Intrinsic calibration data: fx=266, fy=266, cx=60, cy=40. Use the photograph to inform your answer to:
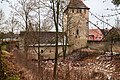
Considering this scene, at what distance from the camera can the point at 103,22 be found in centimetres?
319

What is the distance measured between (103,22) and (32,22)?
20535 millimetres

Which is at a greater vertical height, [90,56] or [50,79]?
[50,79]

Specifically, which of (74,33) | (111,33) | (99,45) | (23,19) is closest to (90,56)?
(99,45)

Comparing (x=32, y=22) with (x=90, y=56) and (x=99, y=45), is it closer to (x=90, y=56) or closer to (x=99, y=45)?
(x=90, y=56)

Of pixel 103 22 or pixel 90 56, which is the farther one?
pixel 90 56

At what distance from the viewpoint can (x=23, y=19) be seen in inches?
1072

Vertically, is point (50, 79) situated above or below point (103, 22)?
below

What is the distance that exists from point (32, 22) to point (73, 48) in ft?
114

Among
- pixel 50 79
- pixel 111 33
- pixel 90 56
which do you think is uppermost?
pixel 111 33

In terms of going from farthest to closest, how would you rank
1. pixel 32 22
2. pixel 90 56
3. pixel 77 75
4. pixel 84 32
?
pixel 84 32 → pixel 90 56 → pixel 32 22 → pixel 77 75

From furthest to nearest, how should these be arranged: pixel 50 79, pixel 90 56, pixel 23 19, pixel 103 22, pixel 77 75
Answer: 1. pixel 90 56
2. pixel 23 19
3. pixel 77 75
4. pixel 50 79
5. pixel 103 22

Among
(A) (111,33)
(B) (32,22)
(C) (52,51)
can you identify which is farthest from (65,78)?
(C) (52,51)

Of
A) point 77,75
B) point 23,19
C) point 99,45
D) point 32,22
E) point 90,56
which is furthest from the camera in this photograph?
point 99,45

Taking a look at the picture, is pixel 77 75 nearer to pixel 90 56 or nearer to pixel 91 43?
pixel 90 56
